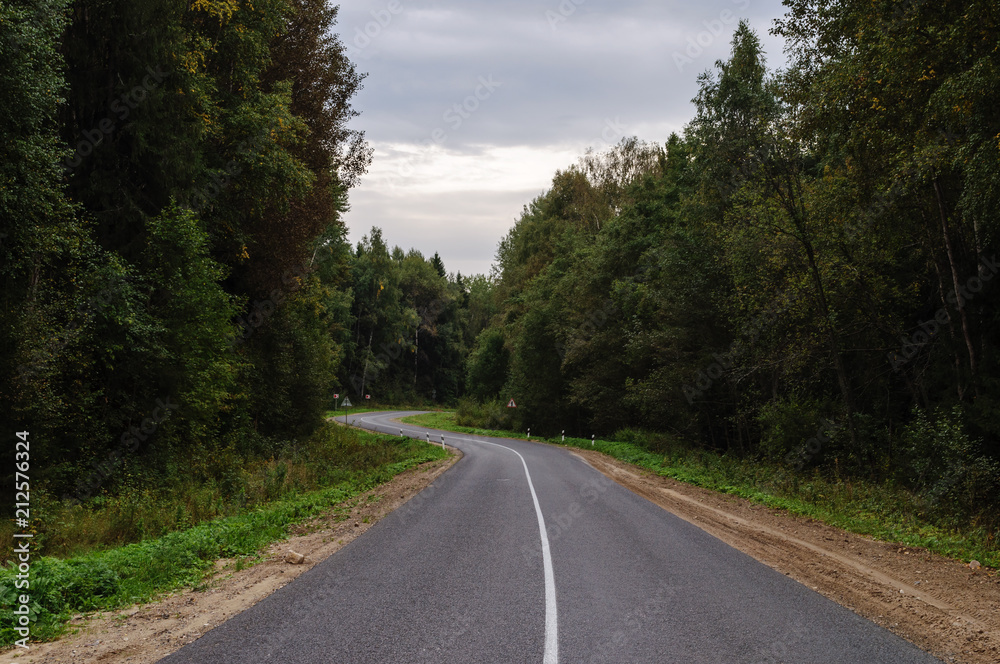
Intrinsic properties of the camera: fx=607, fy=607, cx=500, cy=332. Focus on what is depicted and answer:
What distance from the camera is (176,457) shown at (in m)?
15.1

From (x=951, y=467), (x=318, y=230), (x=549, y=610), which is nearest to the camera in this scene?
(x=549, y=610)

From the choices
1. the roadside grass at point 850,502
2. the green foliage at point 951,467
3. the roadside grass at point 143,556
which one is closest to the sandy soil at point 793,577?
the roadside grass at point 143,556

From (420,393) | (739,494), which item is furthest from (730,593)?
(420,393)

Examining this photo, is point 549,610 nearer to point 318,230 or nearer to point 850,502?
point 850,502

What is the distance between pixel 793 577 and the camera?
7734 mm

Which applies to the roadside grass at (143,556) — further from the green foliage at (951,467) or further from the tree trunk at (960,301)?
the tree trunk at (960,301)

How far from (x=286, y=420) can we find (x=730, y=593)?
76.8 feet

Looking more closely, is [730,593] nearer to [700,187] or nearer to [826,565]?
[826,565]

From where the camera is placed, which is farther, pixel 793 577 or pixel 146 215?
pixel 146 215

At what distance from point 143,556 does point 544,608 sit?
5196 millimetres

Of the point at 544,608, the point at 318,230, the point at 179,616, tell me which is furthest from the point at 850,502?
the point at 318,230
